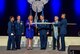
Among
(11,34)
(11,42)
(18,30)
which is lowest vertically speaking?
(11,42)

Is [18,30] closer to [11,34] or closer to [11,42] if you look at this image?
[11,34]

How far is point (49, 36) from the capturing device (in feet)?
44.3

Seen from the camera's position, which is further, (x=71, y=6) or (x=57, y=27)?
(x=71, y=6)

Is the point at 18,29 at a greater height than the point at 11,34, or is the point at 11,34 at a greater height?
the point at 18,29

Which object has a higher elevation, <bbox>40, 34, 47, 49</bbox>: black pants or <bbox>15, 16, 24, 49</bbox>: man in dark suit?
<bbox>15, 16, 24, 49</bbox>: man in dark suit

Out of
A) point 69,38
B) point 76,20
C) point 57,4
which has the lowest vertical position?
point 69,38

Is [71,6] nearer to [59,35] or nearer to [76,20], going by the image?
[76,20]

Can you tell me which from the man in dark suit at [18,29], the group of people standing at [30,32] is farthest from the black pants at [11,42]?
the man in dark suit at [18,29]

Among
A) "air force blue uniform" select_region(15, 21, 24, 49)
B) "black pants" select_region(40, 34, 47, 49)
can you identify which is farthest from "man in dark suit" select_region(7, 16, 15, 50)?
"black pants" select_region(40, 34, 47, 49)

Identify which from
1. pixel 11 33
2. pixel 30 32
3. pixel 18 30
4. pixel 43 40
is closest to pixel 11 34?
pixel 11 33

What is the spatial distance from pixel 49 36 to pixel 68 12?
5.61ft

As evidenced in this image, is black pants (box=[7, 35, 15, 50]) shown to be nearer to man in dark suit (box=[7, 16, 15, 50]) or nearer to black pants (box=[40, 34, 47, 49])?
man in dark suit (box=[7, 16, 15, 50])

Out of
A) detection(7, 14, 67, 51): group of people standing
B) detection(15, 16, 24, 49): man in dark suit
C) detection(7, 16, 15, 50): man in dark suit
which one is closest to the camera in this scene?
detection(7, 16, 15, 50): man in dark suit

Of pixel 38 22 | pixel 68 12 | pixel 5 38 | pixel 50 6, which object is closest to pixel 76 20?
pixel 68 12
